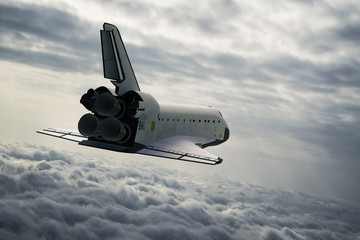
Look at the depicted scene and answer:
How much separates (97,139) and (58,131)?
4308 mm

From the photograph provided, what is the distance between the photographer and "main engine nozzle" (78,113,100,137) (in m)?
15.6

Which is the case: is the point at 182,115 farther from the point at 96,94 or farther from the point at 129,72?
the point at 96,94

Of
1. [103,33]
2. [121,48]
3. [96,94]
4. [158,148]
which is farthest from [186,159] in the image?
[103,33]

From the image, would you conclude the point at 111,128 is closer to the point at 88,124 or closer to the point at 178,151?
the point at 88,124

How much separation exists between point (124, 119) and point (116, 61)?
3363 millimetres

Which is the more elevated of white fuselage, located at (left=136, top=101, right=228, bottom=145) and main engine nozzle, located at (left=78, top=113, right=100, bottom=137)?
white fuselage, located at (left=136, top=101, right=228, bottom=145)

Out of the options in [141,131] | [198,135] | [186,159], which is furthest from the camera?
[198,135]

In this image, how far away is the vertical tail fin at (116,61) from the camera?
54.5 ft

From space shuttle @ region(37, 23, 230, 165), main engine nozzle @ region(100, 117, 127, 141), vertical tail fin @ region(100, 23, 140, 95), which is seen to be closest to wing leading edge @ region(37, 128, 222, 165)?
space shuttle @ region(37, 23, 230, 165)

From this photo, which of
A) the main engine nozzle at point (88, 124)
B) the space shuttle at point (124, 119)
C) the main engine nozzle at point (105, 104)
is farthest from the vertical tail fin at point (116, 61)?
the main engine nozzle at point (88, 124)

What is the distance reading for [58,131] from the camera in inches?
781

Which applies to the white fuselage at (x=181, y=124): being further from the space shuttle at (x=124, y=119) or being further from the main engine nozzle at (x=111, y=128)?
the main engine nozzle at (x=111, y=128)

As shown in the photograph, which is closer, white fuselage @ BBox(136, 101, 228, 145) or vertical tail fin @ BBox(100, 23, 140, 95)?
vertical tail fin @ BBox(100, 23, 140, 95)

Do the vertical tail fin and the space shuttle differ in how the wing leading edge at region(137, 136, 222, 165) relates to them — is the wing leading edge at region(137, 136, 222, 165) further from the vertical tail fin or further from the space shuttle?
the vertical tail fin
